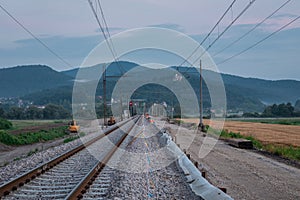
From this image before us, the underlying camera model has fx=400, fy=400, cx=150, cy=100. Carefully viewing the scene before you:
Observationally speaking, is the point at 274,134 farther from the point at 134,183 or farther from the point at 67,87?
the point at 67,87

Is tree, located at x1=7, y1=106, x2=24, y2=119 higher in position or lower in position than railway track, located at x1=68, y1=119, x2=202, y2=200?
higher

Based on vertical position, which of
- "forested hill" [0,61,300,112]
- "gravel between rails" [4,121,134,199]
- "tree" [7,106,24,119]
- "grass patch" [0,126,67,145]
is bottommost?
"grass patch" [0,126,67,145]

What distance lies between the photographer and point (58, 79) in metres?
182

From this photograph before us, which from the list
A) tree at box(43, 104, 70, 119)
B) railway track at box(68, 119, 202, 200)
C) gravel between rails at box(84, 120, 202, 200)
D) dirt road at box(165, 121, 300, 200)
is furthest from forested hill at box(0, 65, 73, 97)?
railway track at box(68, 119, 202, 200)

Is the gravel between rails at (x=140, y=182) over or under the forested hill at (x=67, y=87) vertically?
under

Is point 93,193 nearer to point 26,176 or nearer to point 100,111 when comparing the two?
point 26,176

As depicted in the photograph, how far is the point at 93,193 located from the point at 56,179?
2.48 m

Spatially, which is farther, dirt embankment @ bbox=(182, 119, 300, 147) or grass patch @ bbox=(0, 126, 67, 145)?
grass patch @ bbox=(0, 126, 67, 145)

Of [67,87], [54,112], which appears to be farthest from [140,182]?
[67,87]

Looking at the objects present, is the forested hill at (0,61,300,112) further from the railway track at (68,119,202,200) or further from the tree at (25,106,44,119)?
the railway track at (68,119,202,200)

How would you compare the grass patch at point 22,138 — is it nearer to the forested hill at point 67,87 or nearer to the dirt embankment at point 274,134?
the dirt embankment at point 274,134

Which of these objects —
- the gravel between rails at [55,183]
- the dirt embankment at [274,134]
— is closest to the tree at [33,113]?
the dirt embankment at [274,134]

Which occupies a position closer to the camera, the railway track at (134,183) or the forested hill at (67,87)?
the railway track at (134,183)

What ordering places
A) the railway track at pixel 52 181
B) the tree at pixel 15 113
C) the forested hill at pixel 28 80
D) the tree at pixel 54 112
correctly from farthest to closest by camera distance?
the forested hill at pixel 28 80, the tree at pixel 54 112, the tree at pixel 15 113, the railway track at pixel 52 181
